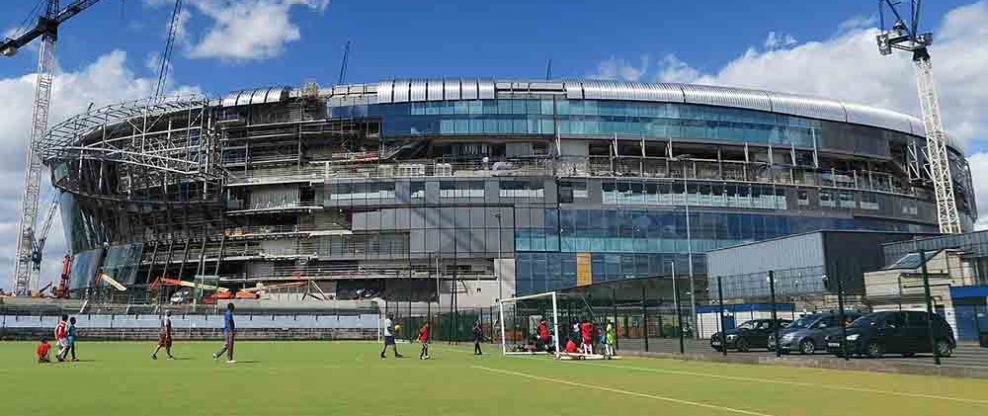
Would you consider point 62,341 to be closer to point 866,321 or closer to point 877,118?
point 866,321

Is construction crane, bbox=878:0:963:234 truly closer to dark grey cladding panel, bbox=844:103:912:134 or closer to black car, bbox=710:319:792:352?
dark grey cladding panel, bbox=844:103:912:134

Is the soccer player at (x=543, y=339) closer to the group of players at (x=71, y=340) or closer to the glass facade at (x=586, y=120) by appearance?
the group of players at (x=71, y=340)

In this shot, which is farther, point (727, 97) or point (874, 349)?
point (727, 97)

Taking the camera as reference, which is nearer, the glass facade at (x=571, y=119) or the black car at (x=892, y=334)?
the black car at (x=892, y=334)

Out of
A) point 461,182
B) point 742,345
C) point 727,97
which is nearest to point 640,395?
point 742,345

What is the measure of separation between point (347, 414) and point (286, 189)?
256 feet

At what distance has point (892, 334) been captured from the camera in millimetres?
21719

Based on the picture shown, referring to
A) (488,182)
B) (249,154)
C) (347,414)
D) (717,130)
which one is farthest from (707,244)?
(347,414)

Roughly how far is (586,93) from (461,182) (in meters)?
18.1

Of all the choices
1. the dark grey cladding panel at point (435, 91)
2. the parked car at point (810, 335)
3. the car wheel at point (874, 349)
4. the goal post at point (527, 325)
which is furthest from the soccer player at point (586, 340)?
the dark grey cladding panel at point (435, 91)

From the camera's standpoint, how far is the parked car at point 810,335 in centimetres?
2461

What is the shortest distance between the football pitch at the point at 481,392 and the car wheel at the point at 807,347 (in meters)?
5.21

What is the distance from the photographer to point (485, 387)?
584 inches

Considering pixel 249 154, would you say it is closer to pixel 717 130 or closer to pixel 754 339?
pixel 717 130
